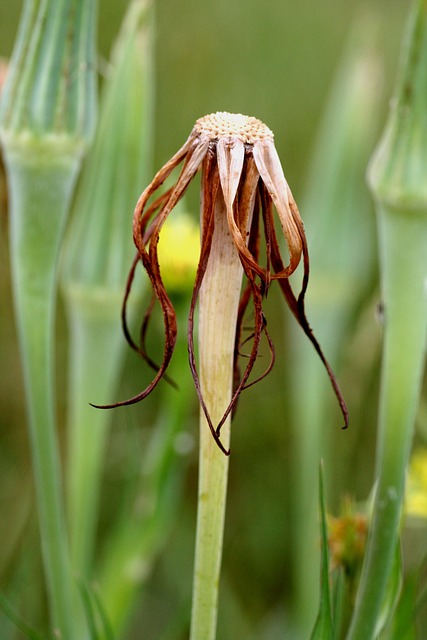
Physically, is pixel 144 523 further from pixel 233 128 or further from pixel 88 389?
pixel 233 128

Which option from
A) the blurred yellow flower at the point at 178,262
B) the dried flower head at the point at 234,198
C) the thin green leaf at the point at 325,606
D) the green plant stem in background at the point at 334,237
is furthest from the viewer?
the green plant stem in background at the point at 334,237

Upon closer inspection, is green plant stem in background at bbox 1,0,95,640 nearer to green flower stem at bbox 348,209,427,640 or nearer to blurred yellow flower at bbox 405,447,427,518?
green flower stem at bbox 348,209,427,640

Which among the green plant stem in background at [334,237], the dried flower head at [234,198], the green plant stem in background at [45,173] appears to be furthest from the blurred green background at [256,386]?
the dried flower head at [234,198]

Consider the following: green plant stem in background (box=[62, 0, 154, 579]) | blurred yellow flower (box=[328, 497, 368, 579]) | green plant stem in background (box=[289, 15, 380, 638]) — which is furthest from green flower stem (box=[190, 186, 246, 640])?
green plant stem in background (box=[289, 15, 380, 638])

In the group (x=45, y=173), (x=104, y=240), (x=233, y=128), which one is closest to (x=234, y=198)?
(x=233, y=128)

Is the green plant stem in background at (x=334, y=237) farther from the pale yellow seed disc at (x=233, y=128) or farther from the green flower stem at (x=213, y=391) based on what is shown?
the pale yellow seed disc at (x=233, y=128)

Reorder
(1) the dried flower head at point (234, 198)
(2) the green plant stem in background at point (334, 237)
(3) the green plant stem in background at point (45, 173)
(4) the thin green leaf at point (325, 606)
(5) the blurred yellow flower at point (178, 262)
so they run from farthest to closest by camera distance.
A: (2) the green plant stem in background at point (334, 237) < (5) the blurred yellow flower at point (178, 262) < (3) the green plant stem in background at point (45, 173) < (4) the thin green leaf at point (325, 606) < (1) the dried flower head at point (234, 198)
